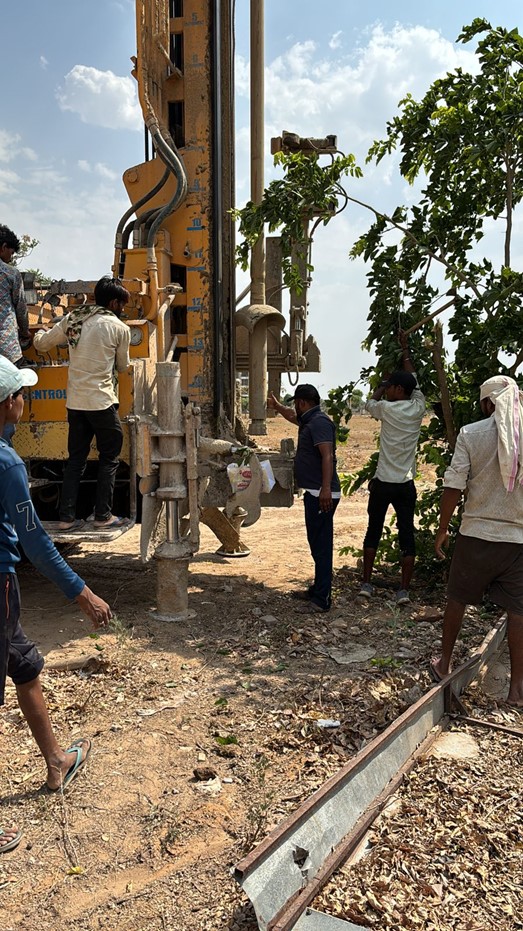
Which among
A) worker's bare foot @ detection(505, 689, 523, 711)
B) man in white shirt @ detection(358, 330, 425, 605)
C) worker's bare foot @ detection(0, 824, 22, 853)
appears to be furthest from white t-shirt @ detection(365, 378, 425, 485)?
worker's bare foot @ detection(0, 824, 22, 853)

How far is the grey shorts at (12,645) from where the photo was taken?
2.85 metres

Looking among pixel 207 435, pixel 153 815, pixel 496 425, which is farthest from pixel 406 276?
pixel 153 815

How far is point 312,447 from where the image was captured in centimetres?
583

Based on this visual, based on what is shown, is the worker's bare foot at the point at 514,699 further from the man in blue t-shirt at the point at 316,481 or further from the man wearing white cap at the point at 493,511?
the man in blue t-shirt at the point at 316,481

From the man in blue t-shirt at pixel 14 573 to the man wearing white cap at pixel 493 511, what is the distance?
2156mm

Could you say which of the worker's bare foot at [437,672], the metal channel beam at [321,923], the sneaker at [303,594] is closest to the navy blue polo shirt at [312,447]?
the sneaker at [303,594]

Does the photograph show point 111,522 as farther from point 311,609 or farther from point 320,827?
point 320,827

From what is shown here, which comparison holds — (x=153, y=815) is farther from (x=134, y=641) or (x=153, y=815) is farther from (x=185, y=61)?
(x=185, y=61)

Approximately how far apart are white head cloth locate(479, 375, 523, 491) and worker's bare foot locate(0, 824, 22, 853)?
2921 mm

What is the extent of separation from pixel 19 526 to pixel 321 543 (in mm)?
3295

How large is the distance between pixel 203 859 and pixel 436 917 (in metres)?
0.87

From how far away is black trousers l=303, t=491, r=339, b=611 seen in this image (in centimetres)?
581

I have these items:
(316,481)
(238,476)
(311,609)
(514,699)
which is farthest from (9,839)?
(316,481)

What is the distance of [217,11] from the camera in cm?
623
